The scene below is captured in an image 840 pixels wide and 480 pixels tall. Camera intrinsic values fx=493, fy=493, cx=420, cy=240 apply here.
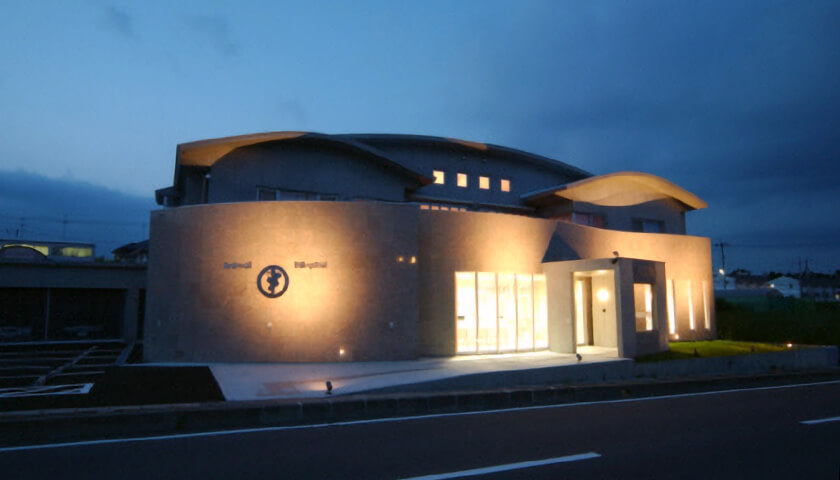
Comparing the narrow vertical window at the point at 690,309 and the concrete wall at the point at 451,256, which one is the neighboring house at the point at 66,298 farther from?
the narrow vertical window at the point at 690,309

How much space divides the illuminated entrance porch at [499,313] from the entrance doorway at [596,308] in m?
1.62

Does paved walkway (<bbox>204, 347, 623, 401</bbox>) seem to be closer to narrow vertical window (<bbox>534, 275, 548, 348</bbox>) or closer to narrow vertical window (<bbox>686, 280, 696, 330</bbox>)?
narrow vertical window (<bbox>534, 275, 548, 348</bbox>)

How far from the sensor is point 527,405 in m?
9.41

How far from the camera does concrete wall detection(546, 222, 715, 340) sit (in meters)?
21.5

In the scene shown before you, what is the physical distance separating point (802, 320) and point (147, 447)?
2851 centimetres

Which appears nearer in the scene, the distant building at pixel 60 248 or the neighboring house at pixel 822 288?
the distant building at pixel 60 248

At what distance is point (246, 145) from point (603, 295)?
49.7ft

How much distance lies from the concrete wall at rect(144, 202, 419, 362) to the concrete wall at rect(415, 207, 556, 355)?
0.81 meters

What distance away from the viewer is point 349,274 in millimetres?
15453

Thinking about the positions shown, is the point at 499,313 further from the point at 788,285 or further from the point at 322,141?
the point at 788,285

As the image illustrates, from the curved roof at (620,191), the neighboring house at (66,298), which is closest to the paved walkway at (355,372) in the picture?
the curved roof at (620,191)

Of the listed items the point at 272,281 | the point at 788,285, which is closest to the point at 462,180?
the point at 272,281

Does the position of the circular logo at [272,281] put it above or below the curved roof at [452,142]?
below

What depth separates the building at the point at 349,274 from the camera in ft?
50.4
